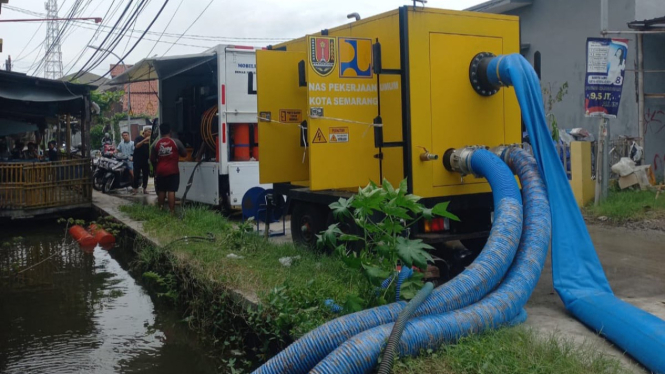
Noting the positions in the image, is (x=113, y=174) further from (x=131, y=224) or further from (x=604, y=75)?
(x=604, y=75)

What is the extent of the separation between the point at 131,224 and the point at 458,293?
7.26 metres

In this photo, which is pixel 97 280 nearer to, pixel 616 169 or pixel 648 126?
pixel 616 169

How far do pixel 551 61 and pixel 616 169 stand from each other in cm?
447

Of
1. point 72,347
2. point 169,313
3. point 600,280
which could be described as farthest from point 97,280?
point 600,280

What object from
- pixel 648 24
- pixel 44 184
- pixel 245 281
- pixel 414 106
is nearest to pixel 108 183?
pixel 44 184

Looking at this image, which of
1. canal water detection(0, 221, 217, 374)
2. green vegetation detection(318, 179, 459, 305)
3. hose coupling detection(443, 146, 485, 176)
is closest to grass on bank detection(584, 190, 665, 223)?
hose coupling detection(443, 146, 485, 176)

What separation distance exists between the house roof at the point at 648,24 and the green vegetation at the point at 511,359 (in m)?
9.80

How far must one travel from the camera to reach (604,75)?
1081cm

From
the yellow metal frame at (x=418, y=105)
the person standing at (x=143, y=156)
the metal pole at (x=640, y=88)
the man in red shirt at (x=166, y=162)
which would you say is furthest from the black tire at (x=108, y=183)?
the metal pole at (x=640, y=88)

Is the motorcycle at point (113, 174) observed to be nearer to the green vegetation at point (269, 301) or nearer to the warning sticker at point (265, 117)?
the green vegetation at point (269, 301)

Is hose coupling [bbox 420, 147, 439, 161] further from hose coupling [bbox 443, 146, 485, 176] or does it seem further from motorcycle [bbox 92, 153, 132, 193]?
motorcycle [bbox 92, 153, 132, 193]

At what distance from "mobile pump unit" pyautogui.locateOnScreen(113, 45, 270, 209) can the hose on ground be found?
7533 millimetres

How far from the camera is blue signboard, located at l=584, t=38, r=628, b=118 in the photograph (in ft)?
35.1

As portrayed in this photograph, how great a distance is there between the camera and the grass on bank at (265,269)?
5.19m
